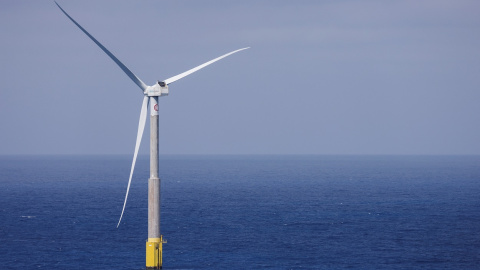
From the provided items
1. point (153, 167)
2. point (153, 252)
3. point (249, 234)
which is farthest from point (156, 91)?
point (249, 234)

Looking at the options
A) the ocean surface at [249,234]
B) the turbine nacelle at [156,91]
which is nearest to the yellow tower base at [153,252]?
the turbine nacelle at [156,91]

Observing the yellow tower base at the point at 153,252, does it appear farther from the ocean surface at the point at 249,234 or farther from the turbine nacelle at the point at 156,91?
the ocean surface at the point at 249,234

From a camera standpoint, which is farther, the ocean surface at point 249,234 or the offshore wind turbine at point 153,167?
the ocean surface at point 249,234

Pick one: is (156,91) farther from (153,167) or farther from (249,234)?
(249,234)

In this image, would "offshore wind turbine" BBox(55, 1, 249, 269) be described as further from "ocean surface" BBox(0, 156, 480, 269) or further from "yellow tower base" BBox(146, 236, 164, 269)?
"ocean surface" BBox(0, 156, 480, 269)

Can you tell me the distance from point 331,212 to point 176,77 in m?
96.1

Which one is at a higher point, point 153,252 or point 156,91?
point 156,91

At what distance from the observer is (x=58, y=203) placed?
6900 inches

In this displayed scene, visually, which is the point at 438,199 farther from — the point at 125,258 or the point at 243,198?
the point at 125,258

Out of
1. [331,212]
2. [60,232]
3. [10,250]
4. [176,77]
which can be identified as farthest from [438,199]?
[176,77]

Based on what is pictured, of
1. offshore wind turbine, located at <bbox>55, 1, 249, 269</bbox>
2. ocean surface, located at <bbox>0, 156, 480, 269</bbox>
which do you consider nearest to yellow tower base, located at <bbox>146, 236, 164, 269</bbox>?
offshore wind turbine, located at <bbox>55, 1, 249, 269</bbox>

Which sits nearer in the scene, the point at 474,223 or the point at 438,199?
the point at 474,223

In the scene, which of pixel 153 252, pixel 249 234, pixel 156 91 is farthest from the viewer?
pixel 249 234

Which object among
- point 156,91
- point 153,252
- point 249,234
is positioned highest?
point 156,91
